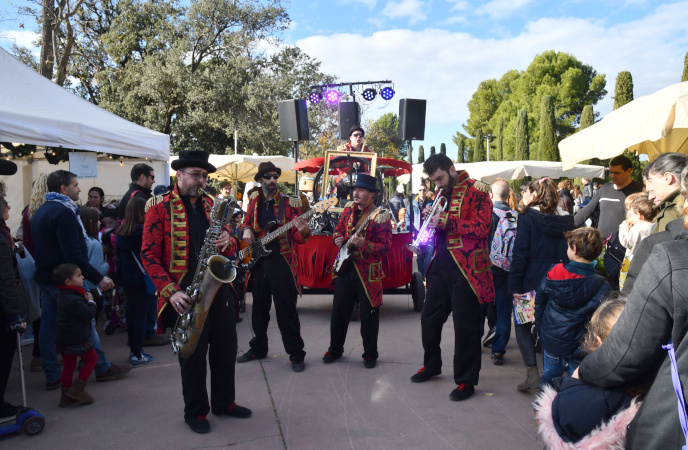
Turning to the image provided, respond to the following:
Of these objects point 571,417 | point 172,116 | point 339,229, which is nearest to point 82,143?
point 339,229

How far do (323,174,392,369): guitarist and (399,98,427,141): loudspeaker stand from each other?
4.37 m

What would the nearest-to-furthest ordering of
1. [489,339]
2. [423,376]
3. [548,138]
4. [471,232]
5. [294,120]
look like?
[471,232], [423,376], [489,339], [294,120], [548,138]

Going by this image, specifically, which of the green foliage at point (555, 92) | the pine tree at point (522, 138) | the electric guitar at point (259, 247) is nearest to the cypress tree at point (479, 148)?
the green foliage at point (555, 92)

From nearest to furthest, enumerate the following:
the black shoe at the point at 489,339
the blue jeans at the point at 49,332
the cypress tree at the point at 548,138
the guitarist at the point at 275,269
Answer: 1. the blue jeans at the point at 49,332
2. the guitarist at the point at 275,269
3. the black shoe at the point at 489,339
4. the cypress tree at the point at 548,138

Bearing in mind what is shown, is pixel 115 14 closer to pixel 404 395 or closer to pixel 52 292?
pixel 52 292

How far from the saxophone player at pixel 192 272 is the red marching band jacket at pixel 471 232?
180 cm

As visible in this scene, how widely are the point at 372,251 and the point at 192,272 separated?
182cm

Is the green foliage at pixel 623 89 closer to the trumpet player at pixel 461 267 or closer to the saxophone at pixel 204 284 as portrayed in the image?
the trumpet player at pixel 461 267

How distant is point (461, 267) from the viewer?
4141mm

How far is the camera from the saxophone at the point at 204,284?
3.38m

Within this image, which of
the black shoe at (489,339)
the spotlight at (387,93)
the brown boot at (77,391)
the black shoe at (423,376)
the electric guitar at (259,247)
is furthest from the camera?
the spotlight at (387,93)

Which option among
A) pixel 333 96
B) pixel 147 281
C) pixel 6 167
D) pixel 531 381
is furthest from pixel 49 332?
pixel 333 96

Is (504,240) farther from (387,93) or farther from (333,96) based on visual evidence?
(387,93)

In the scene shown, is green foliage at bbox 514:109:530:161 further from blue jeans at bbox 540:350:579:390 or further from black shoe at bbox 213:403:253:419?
black shoe at bbox 213:403:253:419
